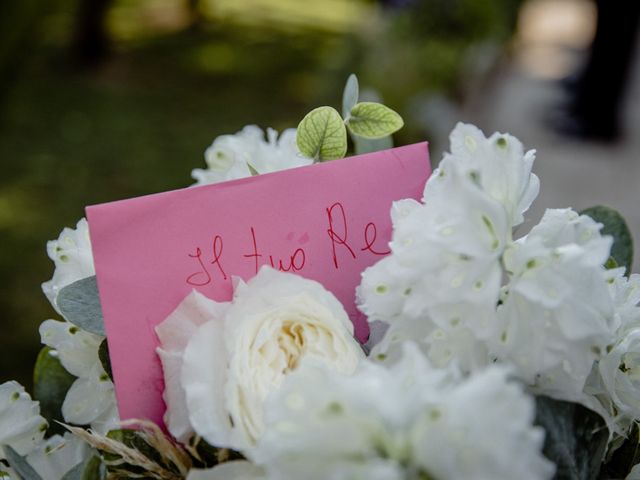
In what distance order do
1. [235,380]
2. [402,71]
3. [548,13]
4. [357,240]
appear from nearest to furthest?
[235,380]
[357,240]
[402,71]
[548,13]

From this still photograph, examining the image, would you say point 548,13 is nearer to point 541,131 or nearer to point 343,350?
point 541,131

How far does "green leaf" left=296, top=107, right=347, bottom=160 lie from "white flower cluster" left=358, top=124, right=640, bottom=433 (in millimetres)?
163

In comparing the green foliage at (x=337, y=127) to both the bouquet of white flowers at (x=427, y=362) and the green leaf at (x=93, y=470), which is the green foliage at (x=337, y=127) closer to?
the bouquet of white flowers at (x=427, y=362)

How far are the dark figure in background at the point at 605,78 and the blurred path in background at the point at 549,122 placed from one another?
0.09 metres

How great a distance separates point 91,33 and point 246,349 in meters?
7.21

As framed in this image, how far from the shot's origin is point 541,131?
5.52 metres

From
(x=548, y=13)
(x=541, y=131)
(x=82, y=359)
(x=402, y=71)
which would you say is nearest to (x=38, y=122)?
(x=402, y=71)

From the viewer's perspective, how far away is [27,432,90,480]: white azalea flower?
74 centimetres

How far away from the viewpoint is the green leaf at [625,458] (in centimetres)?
69

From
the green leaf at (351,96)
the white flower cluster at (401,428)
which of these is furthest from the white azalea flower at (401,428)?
the green leaf at (351,96)

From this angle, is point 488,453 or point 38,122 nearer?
point 488,453

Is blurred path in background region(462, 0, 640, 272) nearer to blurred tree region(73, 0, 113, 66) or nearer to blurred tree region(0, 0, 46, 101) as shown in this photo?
blurred tree region(0, 0, 46, 101)

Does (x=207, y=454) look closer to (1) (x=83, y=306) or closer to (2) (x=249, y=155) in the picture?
(1) (x=83, y=306)

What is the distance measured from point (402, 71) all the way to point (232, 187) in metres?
4.96
